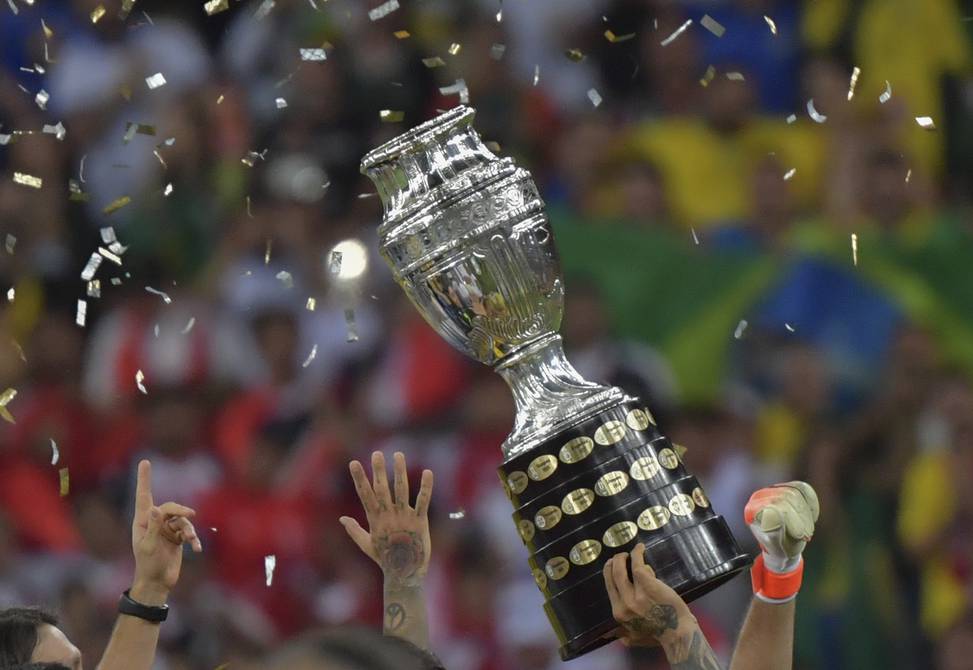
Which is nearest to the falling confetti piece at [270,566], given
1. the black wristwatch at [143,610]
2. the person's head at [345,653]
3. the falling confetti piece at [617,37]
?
the falling confetti piece at [617,37]

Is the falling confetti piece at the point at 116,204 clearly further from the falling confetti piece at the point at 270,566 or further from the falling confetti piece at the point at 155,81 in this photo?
the falling confetti piece at the point at 270,566

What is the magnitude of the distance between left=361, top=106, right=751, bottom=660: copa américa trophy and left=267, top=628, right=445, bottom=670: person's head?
0.83 m

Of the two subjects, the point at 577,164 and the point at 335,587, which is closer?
the point at 335,587

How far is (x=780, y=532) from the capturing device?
8.94 feet

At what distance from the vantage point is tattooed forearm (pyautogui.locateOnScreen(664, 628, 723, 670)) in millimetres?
2516

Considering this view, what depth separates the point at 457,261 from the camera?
2895 millimetres

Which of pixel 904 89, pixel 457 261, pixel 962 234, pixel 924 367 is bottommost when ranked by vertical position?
pixel 457 261

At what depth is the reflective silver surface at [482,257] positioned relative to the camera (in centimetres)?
290

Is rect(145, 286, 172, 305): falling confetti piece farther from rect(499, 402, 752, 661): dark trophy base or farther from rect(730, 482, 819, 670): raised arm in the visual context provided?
rect(730, 482, 819, 670): raised arm

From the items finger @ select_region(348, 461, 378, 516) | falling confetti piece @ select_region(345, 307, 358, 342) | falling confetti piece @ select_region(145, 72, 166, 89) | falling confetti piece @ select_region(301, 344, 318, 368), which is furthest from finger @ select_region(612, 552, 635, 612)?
falling confetti piece @ select_region(145, 72, 166, 89)

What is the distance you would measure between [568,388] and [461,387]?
9.62ft

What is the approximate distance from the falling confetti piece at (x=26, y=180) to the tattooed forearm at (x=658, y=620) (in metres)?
4.22

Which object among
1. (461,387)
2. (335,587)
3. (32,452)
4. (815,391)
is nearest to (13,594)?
(32,452)

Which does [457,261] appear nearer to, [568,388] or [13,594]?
[568,388]
